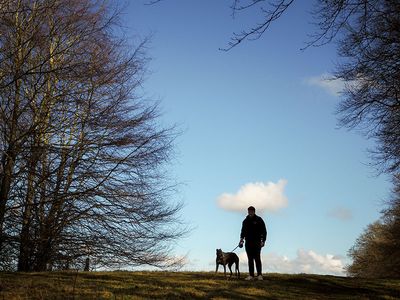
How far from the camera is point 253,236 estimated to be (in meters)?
12.9

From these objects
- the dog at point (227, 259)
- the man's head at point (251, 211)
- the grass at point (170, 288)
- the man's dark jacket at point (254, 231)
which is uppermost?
the man's head at point (251, 211)

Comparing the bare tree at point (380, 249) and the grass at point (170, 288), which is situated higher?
the bare tree at point (380, 249)

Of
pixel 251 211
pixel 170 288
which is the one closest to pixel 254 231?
pixel 251 211

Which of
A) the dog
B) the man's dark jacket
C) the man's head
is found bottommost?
the dog

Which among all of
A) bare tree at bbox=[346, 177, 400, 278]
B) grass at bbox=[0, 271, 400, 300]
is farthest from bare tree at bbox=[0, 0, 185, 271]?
bare tree at bbox=[346, 177, 400, 278]

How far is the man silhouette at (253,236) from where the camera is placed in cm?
1287

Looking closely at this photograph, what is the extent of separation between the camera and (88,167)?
10078 mm

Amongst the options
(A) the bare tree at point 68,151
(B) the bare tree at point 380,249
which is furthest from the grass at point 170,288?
(B) the bare tree at point 380,249

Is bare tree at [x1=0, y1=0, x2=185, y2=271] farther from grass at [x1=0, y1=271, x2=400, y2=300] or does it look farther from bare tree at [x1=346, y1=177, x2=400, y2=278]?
bare tree at [x1=346, y1=177, x2=400, y2=278]

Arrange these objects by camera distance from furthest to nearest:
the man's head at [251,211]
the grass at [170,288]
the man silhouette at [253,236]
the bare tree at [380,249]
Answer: the bare tree at [380,249] < the man's head at [251,211] < the man silhouette at [253,236] < the grass at [170,288]

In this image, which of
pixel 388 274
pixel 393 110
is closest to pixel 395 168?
pixel 393 110

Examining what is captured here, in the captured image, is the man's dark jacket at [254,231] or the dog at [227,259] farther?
the dog at [227,259]

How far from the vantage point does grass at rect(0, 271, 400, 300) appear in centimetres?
920

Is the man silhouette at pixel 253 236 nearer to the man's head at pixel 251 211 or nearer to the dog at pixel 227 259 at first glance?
the man's head at pixel 251 211
